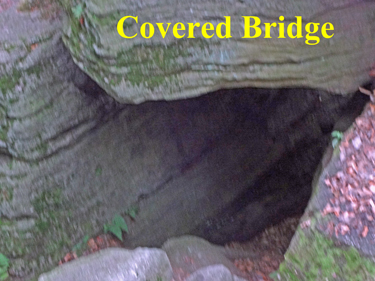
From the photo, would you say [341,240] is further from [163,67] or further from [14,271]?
[14,271]

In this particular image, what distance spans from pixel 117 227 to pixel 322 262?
315cm

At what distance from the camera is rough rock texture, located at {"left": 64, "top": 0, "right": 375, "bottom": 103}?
10.0 feet

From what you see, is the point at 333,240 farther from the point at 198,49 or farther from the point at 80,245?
the point at 80,245

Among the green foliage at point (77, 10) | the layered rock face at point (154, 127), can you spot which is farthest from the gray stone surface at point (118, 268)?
the green foliage at point (77, 10)

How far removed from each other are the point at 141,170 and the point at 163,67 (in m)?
2.36

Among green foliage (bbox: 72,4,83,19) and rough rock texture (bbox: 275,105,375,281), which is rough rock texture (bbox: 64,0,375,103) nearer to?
green foliage (bbox: 72,4,83,19)

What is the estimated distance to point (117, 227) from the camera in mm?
4859

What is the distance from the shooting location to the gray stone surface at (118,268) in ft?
8.82

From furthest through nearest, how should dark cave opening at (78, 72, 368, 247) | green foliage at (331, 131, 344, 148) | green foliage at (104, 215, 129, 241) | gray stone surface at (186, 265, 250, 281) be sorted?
dark cave opening at (78, 72, 368, 247) < green foliage at (104, 215, 129, 241) < green foliage at (331, 131, 344, 148) < gray stone surface at (186, 265, 250, 281)

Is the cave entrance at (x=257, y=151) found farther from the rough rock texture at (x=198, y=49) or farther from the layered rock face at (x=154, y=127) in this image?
the rough rock texture at (x=198, y=49)

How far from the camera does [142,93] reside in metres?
3.28

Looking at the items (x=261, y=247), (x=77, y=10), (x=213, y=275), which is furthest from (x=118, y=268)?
(x=261, y=247)

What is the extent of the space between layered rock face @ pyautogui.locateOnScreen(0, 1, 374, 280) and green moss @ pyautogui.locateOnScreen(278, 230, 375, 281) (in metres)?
1.79

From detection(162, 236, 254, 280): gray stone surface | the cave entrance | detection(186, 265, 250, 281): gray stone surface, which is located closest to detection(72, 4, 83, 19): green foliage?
the cave entrance
